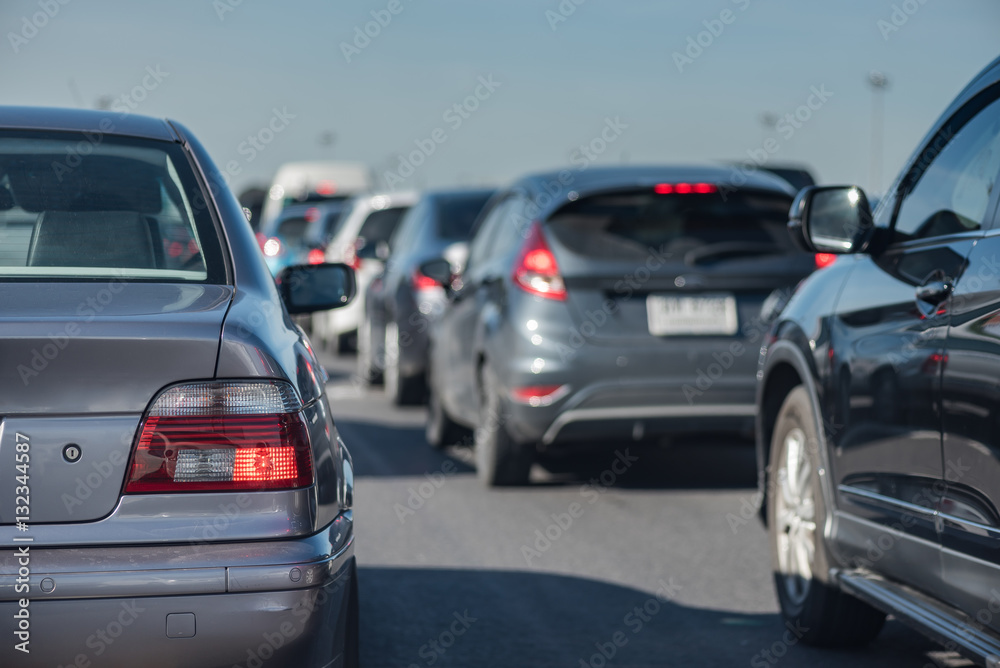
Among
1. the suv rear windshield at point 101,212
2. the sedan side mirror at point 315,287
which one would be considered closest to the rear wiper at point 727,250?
the sedan side mirror at point 315,287

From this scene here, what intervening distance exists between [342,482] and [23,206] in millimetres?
1112

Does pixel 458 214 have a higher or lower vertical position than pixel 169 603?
lower

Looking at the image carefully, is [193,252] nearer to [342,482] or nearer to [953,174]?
[342,482]

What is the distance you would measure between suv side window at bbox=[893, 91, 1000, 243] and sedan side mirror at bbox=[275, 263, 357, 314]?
1.73 meters

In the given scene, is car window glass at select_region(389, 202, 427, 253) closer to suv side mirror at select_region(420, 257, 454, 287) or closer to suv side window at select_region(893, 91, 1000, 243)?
suv side mirror at select_region(420, 257, 454, 287)

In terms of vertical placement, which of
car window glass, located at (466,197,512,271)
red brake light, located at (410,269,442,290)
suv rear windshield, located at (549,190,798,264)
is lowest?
red brake light, located at (410,269,442,290)

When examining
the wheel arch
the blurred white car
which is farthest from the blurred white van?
the wheel arch

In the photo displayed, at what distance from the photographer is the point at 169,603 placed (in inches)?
109

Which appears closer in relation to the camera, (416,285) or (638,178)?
(638,178)

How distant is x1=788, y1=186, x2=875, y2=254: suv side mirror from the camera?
452 cm

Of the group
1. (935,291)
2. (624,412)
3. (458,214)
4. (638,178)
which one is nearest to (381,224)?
(458,214)

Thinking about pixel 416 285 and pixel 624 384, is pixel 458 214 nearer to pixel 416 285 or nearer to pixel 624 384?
pixel 416 285

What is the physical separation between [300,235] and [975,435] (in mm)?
23638

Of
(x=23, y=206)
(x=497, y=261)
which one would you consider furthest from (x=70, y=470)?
(x=497, y=261)
